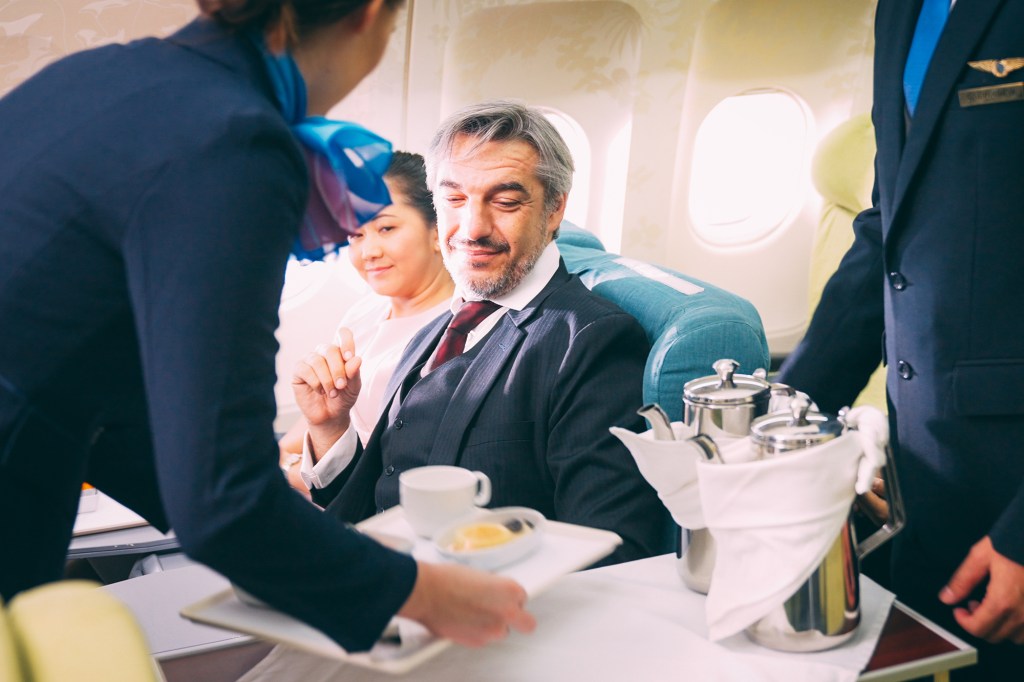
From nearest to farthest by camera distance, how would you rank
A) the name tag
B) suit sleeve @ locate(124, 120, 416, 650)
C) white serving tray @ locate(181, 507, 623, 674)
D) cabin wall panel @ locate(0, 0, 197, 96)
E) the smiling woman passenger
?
suit sleeve @ locate(124, 120, 416, 650) → white serving tray @ locate(181, 507, 623, 674) → the name tag → the smiling woman passenger → cabin wall panel @ locate(0, 0, 197, 96)

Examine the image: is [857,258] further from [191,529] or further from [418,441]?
[191,529]

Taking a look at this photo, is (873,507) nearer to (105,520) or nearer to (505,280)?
(505,280)

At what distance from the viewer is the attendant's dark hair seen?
0.72 meters

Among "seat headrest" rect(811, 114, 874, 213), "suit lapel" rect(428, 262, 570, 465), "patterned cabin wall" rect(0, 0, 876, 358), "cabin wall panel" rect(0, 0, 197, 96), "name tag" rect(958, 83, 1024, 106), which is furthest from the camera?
"patterned cabin wall" rect(0, 0, 876, 358)

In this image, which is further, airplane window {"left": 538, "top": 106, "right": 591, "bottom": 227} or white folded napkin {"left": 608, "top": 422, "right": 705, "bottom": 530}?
airplane window {"left": 538, "top": 106, "right": 591, "bottom": 227}

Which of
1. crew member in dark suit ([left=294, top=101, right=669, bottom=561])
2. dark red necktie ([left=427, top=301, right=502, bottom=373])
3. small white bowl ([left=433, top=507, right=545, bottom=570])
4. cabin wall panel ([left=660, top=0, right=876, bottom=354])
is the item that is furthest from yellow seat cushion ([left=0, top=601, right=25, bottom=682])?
cabin wall panel ([left=660, top=0, right=876, bottom=354])

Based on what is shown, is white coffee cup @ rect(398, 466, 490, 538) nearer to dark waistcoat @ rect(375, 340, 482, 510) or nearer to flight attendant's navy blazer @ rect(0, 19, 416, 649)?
flight attendant's navy blazer @ rect(0, 19, 416, 649)

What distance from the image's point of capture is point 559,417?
1.59 metres

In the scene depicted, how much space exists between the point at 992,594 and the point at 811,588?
27 cm

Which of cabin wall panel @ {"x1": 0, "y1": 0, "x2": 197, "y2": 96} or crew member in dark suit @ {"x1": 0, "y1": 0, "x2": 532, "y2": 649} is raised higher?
cabin wall panel @ {"x1": 0, "y1": 0, "x2": 197, "y2": 96}

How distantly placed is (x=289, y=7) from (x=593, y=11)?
9.73 ft

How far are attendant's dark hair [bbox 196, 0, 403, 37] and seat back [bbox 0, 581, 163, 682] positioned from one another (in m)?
0.46

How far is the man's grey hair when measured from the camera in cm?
188

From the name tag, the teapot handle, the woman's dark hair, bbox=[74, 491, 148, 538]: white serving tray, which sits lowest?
bbox=[74, 491, 148, 538]: white serving tray
